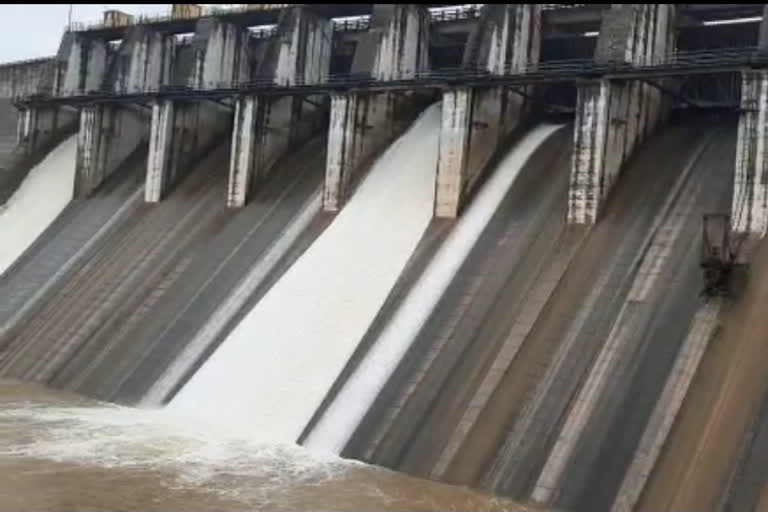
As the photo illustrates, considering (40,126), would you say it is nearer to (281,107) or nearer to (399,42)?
(281,107)

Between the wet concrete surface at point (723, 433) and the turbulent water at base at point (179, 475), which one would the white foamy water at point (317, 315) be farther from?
the wet concrete surface at point (723, 433)

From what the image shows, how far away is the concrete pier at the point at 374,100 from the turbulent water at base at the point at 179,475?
817 centimetres

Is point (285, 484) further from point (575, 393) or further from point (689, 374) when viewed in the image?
point (689, 374)

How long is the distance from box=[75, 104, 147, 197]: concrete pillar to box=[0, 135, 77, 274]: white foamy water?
40.7 inches

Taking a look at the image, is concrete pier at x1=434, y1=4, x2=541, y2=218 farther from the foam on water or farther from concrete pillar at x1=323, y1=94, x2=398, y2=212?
the foam on water

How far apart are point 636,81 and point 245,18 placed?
50.8ft

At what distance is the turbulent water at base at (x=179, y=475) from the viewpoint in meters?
12.5

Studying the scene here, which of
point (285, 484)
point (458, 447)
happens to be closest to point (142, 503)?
point (285, 484)

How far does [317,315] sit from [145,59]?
1692 centimetres

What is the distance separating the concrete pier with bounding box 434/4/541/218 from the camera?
64.7 ft

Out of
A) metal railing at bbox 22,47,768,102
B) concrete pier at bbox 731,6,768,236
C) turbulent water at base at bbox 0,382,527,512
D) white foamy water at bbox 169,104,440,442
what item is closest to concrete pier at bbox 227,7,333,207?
metal railing at bbox 22,47,768,102

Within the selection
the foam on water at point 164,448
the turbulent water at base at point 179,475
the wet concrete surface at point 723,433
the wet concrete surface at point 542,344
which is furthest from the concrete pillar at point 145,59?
the wet concrete surface at point 723,433

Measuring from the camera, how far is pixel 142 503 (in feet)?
40.9

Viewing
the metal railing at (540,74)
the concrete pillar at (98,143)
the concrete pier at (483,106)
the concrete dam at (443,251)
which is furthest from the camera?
the concrete pillar at (98,143)
